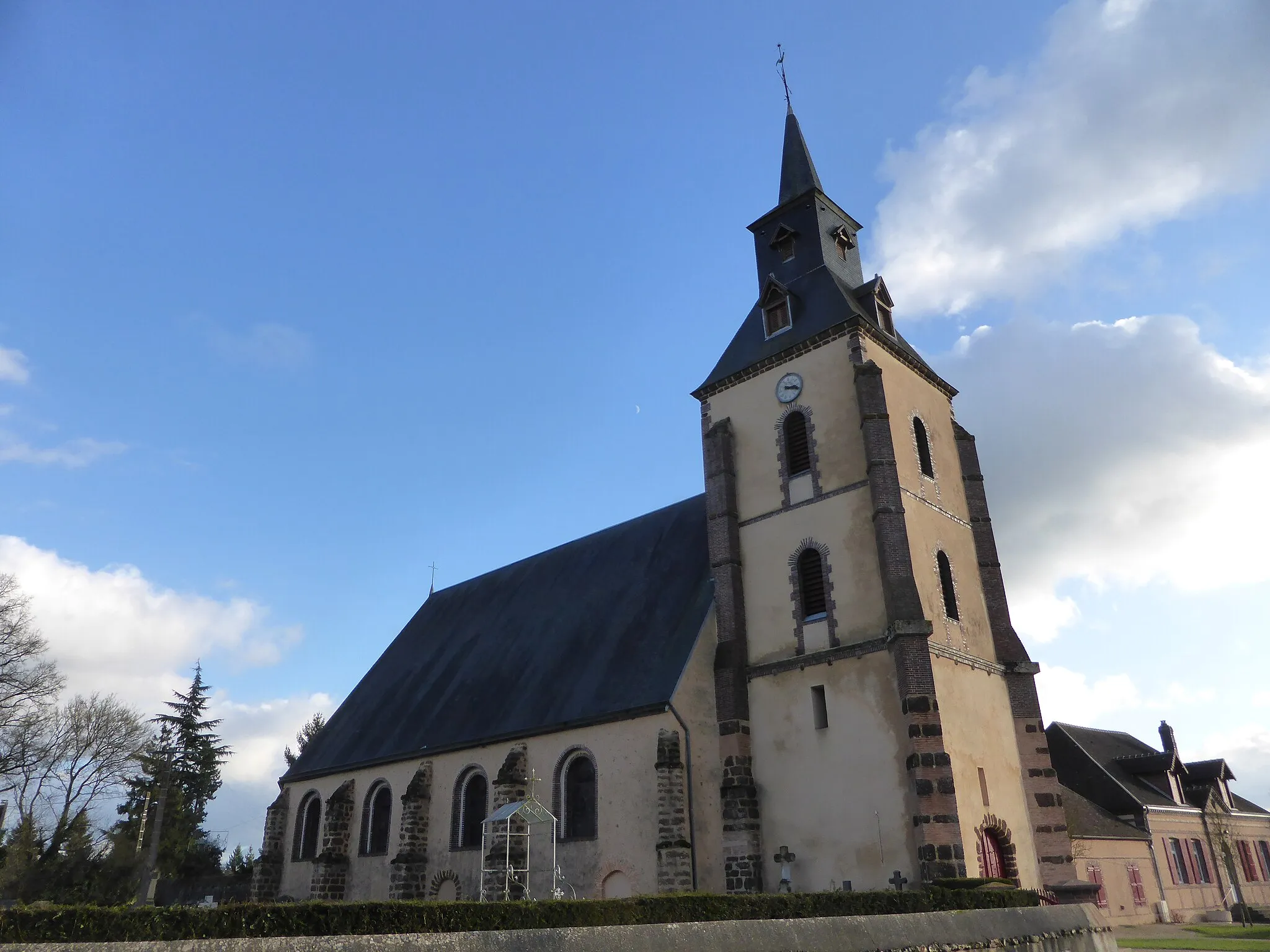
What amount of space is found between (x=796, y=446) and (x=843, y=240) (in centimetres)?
733

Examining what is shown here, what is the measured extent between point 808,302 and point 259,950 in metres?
19.8

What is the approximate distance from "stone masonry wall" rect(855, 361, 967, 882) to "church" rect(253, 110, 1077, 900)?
0.05 meters

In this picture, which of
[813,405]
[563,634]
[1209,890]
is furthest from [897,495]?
[1209,890]

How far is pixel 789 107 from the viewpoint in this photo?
28.0 meters

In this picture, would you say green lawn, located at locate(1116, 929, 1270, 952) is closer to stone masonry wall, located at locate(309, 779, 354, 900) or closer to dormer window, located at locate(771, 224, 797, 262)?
dormer window, located at locate(771, 224, 797, 262)

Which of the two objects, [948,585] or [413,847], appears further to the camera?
[413,847]

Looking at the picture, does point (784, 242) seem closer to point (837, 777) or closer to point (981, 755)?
point (981, 755)

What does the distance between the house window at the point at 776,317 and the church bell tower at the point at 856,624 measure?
53mm

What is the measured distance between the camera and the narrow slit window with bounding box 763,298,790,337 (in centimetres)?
2273

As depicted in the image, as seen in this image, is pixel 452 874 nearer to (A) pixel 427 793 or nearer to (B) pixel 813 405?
(A) pixel 427 793

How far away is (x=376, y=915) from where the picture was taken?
29.2 feet

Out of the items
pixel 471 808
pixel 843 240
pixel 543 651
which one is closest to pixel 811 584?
pixel 543 651

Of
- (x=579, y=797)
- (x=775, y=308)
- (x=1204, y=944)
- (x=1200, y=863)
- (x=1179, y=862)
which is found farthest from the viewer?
(x=1200, y=863)

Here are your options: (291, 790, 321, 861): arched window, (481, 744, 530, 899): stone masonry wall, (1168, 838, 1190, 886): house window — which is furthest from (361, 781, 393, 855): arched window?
(1168, 838, 1190, 886): house window
